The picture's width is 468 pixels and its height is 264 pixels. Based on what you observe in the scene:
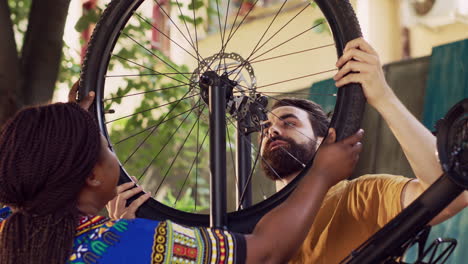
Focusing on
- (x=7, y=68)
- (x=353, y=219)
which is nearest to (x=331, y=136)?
(x=353, y=219)

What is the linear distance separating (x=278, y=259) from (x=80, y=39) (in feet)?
10.8

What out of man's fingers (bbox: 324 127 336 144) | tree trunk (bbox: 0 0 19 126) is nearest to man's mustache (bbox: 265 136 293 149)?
man's fingers (bbox: 324 127 336 144)

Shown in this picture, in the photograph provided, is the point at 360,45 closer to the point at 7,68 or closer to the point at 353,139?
the point at 353,139

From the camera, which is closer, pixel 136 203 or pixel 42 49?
pixel 136 203

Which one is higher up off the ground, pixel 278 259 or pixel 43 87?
pixel 43 87

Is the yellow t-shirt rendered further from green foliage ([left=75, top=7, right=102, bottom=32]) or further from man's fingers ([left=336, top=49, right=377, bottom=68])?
green foliage ([left=75, top=7, right=102, bottom=32])

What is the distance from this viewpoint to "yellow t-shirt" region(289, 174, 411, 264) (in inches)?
66.1

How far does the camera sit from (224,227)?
1512 millimetres

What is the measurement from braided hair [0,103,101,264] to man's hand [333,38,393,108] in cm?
47

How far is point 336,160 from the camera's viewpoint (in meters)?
1.35

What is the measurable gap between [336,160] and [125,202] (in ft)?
1.80

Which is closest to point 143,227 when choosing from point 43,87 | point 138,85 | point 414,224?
point 414,224

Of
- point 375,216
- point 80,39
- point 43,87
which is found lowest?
point 375,216

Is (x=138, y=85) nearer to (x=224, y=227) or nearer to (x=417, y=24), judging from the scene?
(x=224, y=227)
